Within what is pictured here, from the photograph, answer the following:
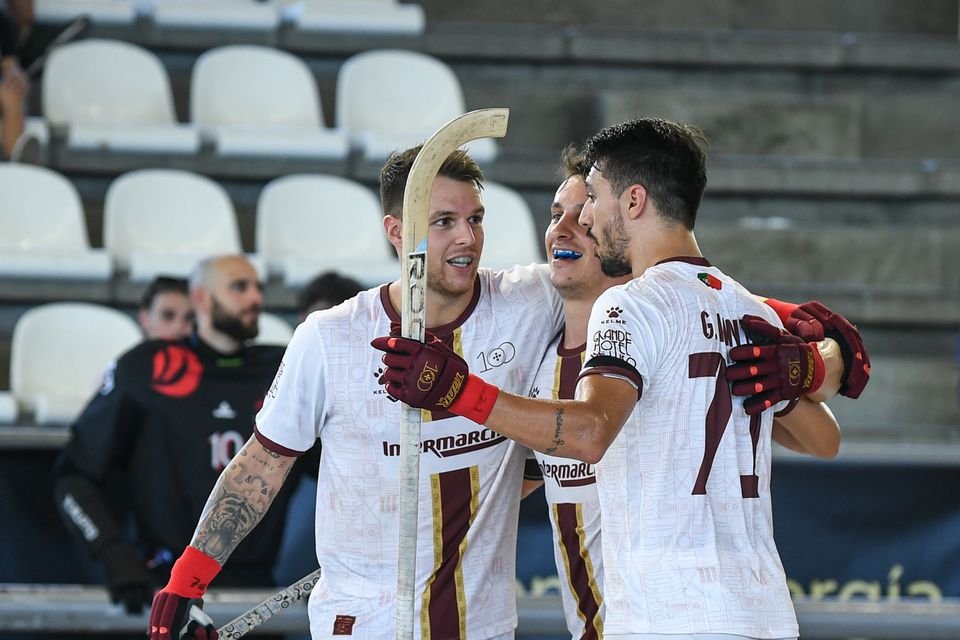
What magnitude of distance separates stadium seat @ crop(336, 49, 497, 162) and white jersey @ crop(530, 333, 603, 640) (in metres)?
5.22

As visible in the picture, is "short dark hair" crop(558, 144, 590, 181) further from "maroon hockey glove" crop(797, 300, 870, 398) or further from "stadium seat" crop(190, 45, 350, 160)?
"stadium seat" crop(190, 45, 350, 160)

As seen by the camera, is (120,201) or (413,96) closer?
(120,201)

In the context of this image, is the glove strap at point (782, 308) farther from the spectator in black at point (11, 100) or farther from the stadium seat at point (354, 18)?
the stadium seat at point (354, 18)

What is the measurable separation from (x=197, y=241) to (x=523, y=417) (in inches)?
209

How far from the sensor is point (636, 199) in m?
3.06

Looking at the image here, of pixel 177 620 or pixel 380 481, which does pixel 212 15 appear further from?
pixel 177 620

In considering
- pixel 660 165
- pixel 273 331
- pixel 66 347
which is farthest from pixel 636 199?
pixel 66 347

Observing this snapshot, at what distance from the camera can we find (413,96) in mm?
8727

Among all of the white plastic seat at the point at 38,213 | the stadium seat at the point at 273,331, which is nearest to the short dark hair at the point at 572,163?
the stadium seat at the point at 273,331

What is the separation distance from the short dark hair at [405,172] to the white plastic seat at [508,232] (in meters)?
3.97

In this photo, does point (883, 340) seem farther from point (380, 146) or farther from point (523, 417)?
point (523, 417)

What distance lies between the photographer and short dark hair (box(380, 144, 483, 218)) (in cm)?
352

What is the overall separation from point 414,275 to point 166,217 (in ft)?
16.6

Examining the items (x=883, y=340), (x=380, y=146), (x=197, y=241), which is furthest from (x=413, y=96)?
(x=883, y=340)
